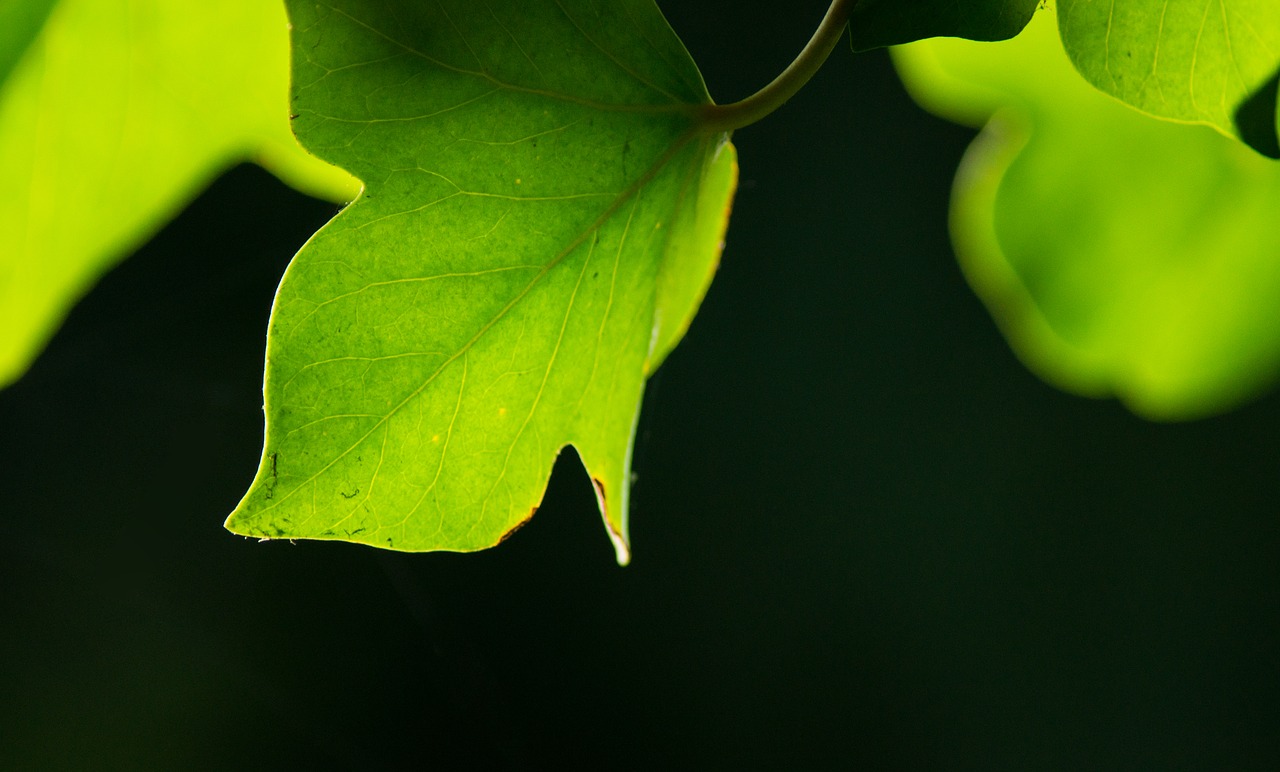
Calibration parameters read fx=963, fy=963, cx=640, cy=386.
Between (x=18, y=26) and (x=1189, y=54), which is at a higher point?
(x=18, y=26)

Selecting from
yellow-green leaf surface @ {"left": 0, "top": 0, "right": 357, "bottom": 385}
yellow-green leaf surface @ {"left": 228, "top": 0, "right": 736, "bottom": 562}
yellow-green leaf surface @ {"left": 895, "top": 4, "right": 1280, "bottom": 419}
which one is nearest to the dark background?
yellow-green leaf surface @ {"left": 895, "top": 4, "right": 1280, "bottom": 419}

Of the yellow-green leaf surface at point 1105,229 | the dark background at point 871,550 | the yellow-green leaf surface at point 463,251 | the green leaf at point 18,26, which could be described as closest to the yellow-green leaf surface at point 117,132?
the green leaf at point 18,26

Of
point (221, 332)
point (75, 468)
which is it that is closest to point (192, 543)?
point (75, 468)

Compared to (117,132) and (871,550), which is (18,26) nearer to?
(117,132)

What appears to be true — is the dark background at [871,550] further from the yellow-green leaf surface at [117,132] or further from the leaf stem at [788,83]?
the leaf stem at [788,83]

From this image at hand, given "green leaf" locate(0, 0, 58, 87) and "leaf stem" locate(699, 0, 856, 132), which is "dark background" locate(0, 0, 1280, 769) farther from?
"leaf stem" locate(699, 0, 856, 132)

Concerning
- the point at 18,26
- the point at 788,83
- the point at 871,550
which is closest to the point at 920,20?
the point at 788,83
